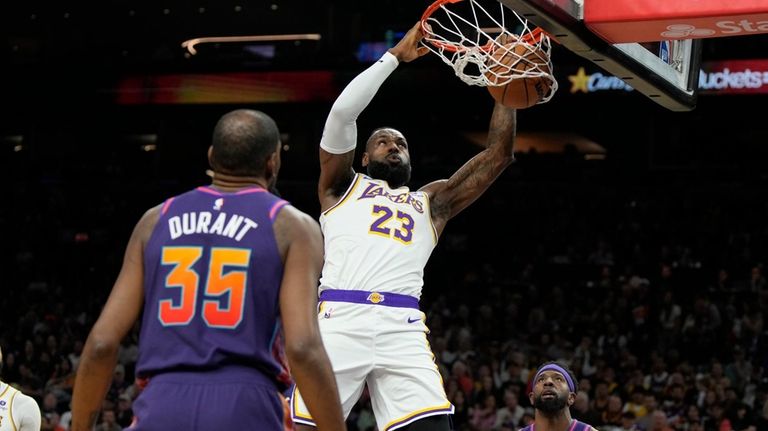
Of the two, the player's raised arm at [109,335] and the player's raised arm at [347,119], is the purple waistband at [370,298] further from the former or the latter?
the player's raised arm at [109,335]

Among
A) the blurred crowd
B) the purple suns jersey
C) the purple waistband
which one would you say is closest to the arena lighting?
the blurred crowd

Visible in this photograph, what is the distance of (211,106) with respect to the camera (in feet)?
78.1

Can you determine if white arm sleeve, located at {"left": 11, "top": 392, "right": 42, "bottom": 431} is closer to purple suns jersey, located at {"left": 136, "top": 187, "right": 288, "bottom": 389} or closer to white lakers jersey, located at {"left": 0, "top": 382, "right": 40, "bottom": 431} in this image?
white lakers jersey, located at {"left": 0, "top": 382, "right": 40, "bottom": 431}

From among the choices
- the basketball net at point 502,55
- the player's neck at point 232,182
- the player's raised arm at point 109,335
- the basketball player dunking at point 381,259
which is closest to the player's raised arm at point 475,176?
the basketball player dunking at point 381,259

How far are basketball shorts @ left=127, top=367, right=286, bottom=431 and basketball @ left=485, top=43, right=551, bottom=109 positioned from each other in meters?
2.95

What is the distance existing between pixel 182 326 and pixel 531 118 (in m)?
21.1

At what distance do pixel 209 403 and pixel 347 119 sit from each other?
2.61 meters

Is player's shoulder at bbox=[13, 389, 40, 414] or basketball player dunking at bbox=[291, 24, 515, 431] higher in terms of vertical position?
basketball player dunking at bbox=[291, 24, 515, 431]

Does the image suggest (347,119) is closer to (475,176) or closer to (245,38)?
(475,176)

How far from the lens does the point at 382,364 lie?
544 cm

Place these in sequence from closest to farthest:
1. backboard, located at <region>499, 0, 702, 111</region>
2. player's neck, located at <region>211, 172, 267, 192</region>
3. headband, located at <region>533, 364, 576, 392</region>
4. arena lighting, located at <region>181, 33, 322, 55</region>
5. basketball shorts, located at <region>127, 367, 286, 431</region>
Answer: basketball shorts, located at <region>127, 367, 286, 431</region>
player's neck, located at <region>211, 172, 267, 192</region>
backboard, located at <region>499, 0, 702, 111</region>
headband, located at <region>533, 364, 576, 392</region>
arena lighting, located at <region>181, 33, 322, 55</region>

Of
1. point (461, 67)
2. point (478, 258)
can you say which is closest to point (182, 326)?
point (461, 67)

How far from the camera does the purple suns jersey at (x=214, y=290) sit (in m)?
3.20

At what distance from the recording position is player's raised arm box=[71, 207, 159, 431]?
3.28 metres
